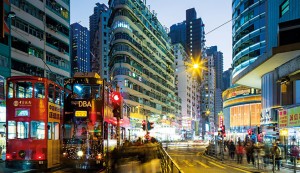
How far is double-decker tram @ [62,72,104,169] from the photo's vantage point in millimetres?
20234

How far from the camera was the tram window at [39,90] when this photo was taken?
2008 centimetres

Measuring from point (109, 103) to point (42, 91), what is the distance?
428 centimetres

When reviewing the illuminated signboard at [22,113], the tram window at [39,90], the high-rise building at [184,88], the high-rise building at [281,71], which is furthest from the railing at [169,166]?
the high-rise building at [184,88]

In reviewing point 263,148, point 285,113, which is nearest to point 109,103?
point 263,148

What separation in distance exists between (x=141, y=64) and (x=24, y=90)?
71.1m

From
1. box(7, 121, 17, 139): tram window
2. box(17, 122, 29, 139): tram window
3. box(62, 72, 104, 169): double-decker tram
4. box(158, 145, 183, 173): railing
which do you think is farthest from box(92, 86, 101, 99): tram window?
box(158, 145, 183, 173): railing

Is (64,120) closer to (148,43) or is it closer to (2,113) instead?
(2,113)

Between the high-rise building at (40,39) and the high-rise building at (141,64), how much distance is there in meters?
15.1

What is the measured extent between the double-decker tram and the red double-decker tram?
115 cm

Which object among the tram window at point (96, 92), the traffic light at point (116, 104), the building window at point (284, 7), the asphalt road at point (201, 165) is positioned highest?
the building window at point (284, 7)

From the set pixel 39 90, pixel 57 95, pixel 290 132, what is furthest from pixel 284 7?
pixel 39 90

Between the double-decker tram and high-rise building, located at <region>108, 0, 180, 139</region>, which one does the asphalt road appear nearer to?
the double-decker tram

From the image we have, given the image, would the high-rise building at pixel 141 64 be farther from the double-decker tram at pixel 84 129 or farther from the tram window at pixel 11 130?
the tram window at pixel 11 130

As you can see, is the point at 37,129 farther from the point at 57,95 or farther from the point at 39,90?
the point at 57,95
